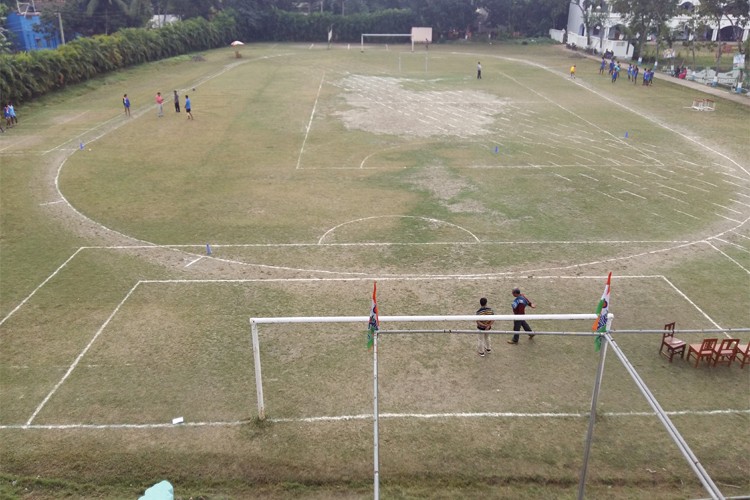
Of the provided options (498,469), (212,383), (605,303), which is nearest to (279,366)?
(212,383)

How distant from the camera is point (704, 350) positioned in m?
14.8

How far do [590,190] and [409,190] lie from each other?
27.6 feet

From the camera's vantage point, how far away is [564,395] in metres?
13.9

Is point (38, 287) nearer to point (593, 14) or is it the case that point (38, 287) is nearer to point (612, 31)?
point (593, 14)

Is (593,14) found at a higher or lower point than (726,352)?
higher

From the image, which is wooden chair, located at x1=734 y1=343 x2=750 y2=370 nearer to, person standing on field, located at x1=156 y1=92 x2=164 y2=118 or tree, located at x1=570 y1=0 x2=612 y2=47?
person standing on field, located at x1=156 y1=92 x2=164 y2=118

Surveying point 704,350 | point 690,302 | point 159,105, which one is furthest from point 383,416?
point 159,105

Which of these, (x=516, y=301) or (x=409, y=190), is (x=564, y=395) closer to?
(x=516, y=301)

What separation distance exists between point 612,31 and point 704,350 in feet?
291

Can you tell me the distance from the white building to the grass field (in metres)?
36.5

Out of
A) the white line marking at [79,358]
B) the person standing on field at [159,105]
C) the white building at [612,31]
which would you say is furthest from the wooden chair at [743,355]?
the white building at [612,31]

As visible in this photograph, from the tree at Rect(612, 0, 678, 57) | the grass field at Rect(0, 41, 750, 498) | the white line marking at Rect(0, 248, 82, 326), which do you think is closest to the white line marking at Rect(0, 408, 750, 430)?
the grass field at Rect(0, 41, 750, 498)

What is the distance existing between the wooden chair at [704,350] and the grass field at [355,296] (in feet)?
1.16

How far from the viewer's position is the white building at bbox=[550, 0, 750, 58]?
72175 mm
